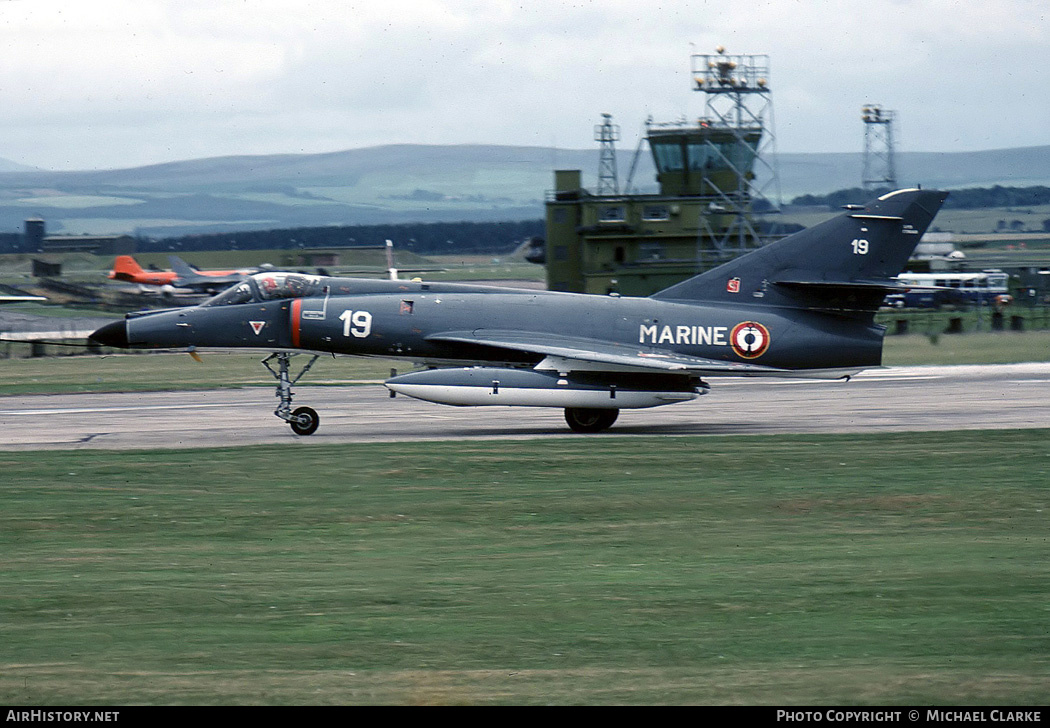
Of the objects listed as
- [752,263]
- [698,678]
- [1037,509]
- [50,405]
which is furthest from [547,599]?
[50,405]

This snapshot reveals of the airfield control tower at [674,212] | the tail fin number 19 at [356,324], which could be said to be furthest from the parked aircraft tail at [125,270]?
the tail fin number 19 at [356,324]

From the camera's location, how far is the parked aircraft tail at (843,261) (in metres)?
22.5

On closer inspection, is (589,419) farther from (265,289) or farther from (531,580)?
(531,580)

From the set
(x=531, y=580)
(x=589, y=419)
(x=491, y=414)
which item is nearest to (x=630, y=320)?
(x=589, y=419)

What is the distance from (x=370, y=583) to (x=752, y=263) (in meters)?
15.0

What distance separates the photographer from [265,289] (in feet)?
75.4

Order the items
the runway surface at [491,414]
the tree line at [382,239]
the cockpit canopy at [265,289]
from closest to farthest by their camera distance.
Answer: the runway surface at [491,414] → the cockpit canopy at [265,289] → the tree line at [382,239]

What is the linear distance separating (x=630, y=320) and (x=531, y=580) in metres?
13.5

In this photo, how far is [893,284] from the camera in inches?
878

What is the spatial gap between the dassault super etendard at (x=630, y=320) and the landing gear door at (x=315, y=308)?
0.06ft

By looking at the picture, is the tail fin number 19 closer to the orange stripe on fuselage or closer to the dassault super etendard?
the dassault super etendard

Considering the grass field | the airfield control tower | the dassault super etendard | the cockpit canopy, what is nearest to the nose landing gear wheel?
the dassault super etendard

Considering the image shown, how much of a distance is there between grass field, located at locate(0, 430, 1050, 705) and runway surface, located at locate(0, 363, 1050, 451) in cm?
437

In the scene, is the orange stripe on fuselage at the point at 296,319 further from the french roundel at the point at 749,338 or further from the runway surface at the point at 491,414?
the french roundel at the point at 749,338
